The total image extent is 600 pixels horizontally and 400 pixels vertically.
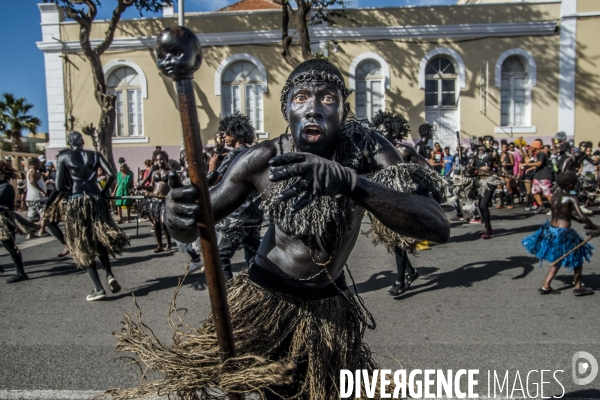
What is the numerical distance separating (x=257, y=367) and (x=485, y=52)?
18320 millimetres

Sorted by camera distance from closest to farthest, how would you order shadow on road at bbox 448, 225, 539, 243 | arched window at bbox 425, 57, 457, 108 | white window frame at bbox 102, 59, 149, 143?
shadow on road at bbox 448, 225, 539, 243
arched window at bbox 425, 57, 457, 108
white window frame at bbox 102, 59, 149, 143

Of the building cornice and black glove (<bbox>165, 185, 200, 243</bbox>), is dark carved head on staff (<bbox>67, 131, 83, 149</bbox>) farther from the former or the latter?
the building cornice

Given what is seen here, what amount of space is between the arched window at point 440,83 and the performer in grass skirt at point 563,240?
12568 mm

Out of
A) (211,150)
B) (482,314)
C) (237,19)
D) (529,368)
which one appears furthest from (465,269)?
(237,19)

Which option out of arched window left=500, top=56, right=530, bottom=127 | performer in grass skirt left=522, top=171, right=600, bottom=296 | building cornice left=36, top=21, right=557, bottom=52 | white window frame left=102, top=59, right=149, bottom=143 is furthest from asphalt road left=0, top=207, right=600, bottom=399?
building cornice left=36, top=21, right=557, bottom=52

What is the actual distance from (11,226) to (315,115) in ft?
22.7

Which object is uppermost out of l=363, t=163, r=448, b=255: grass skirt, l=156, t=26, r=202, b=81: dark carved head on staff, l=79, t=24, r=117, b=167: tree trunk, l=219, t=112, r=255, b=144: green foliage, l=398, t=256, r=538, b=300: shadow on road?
l=79, t=24, r=117, b=167: tree trunk

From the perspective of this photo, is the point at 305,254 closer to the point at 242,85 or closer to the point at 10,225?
the point at 10,225

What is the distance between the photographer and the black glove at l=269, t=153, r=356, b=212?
1483mm

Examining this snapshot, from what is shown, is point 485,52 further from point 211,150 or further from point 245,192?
point 245,192

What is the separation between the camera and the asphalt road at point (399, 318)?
12.5ft

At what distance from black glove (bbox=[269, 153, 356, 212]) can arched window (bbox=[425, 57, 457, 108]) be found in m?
17.5

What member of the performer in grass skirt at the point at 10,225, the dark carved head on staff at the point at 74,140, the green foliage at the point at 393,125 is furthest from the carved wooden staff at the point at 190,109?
the performer in grass skirt at the point at 10,225

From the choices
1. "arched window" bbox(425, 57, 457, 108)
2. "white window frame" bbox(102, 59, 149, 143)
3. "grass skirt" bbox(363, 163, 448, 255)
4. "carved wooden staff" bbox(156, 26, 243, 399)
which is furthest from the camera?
"white window frame" bbox(102, 59, 149, 143)
